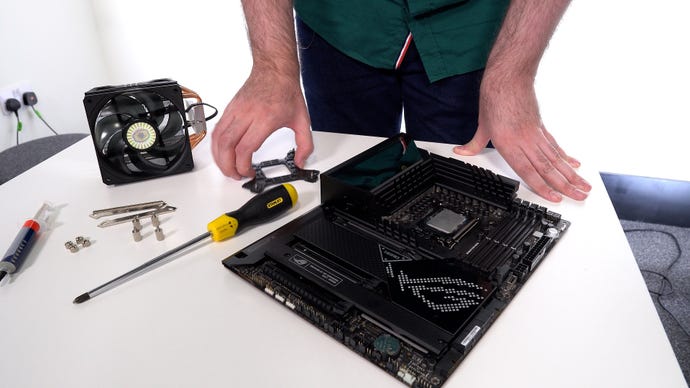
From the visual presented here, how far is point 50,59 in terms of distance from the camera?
91.8 inches

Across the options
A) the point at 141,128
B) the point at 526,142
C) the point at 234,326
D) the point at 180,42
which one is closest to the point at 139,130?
the point at 141,128

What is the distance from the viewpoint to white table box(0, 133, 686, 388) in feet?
1.85

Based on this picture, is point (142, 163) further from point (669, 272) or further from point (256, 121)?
point (669, 272)

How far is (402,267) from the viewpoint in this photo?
680mm

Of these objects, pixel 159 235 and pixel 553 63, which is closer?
pixel 159 235

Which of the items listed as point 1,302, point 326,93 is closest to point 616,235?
point 326,93

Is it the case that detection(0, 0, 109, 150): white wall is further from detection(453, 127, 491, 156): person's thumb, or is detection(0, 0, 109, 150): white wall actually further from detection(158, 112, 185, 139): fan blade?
detection(453, 127, 491, 156): person's thumb

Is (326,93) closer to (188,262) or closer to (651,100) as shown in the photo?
(188,262)

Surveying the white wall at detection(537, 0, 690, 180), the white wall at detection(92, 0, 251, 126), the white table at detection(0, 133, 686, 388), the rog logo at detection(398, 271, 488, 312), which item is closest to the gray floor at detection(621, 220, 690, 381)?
the white wall at detection(537, 0, 690, 180)

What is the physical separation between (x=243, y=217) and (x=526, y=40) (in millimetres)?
733

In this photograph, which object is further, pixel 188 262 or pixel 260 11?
pixel 260 11

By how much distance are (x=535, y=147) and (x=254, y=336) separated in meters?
0.67

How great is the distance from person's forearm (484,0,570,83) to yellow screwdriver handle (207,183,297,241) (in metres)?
0.54

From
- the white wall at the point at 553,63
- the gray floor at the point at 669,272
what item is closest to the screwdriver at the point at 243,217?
the white wall at the point at 553,63
